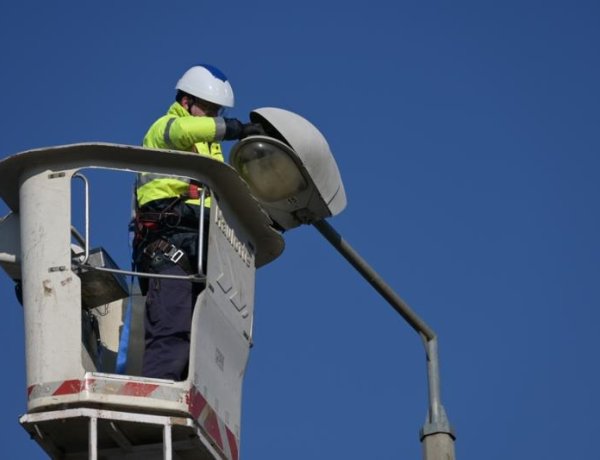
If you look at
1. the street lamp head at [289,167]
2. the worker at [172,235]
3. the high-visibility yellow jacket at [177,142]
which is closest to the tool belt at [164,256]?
the worker at [172,235]

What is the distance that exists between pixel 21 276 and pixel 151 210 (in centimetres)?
128

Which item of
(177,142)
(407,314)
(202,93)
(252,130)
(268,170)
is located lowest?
(407,314)

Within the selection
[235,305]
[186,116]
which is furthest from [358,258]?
[186,116]

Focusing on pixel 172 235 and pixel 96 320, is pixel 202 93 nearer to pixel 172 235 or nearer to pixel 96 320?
pixel 172 235

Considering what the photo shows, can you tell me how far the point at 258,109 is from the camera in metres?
19.4

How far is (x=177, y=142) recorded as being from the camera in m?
19.0

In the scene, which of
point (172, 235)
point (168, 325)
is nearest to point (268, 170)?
point (172, 235)

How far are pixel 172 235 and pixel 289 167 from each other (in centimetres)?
127

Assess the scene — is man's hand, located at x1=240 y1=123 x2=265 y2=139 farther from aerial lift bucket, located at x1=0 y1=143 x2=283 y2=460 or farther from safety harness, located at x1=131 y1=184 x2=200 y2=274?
safety harness, located at x1=131 y1=184 x2=200 y2=274

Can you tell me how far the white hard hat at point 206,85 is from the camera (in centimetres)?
1992

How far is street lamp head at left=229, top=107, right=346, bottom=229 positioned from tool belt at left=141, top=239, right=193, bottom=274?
1.00 metres

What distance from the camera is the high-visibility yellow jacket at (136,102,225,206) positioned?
1861cm

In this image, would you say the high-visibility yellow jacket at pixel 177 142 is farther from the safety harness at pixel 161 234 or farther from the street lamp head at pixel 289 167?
the street lamp head at pixel 289 167

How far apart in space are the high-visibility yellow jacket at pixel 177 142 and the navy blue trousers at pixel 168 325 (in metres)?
0.70
